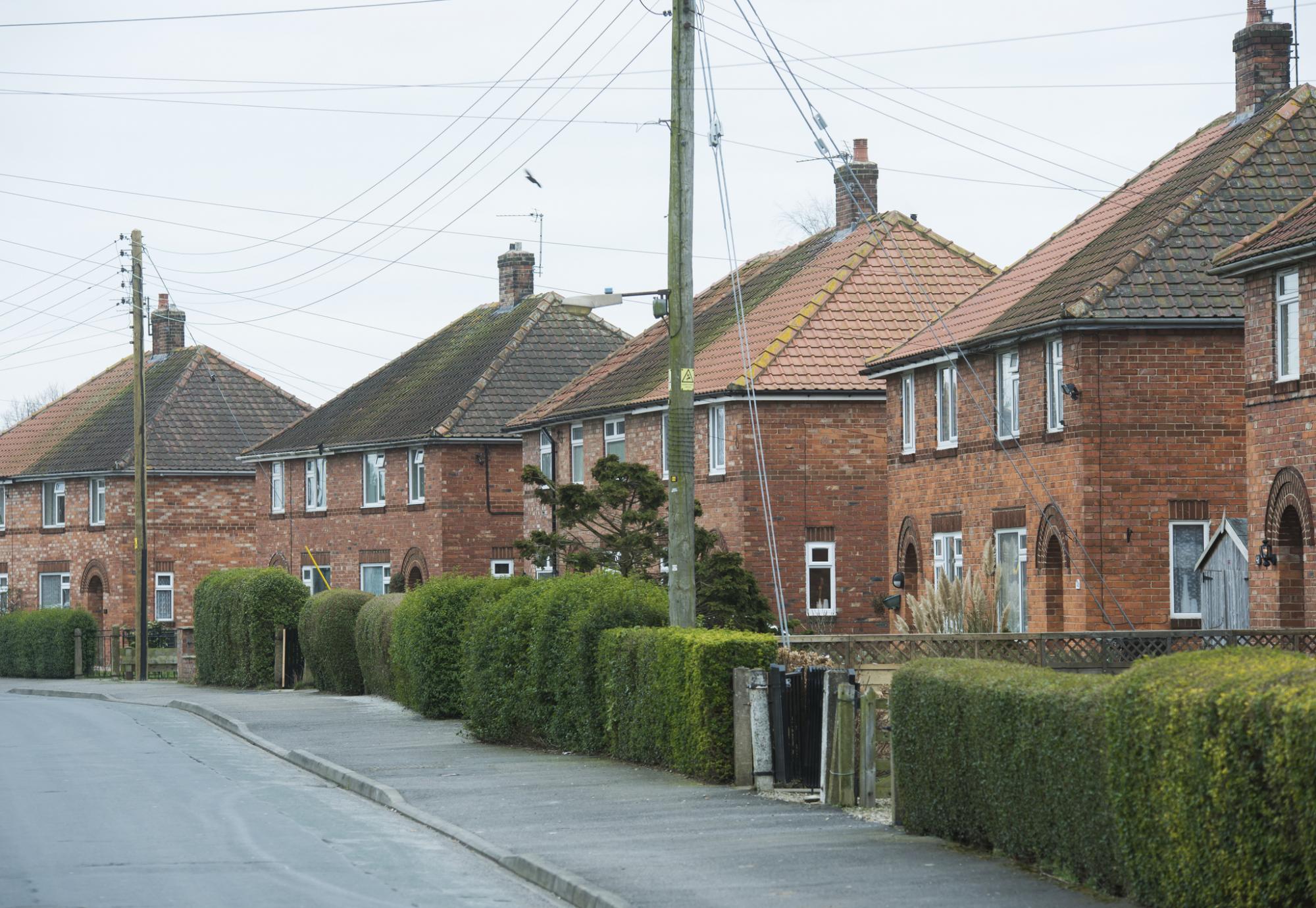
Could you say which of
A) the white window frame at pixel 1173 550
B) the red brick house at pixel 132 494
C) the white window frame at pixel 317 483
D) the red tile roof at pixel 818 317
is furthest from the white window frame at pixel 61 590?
the white window frame at pixel 1173 550

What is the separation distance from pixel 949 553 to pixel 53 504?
38718 millimetres

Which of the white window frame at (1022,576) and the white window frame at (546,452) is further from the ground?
the white window frame at (546,452)

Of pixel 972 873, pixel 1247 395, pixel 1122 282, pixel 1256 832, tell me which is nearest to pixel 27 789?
pixel 972 873

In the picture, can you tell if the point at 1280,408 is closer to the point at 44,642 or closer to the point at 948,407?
the point at 948,407

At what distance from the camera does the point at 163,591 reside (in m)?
58.4

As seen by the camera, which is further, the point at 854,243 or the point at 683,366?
the point at 854,243

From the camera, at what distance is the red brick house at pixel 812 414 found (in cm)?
3575

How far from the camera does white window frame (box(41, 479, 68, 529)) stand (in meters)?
60.1

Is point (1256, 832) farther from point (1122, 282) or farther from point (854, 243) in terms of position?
point (854, 243)

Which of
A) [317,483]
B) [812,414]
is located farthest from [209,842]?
[317,483]

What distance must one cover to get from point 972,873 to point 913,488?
71.9 feet

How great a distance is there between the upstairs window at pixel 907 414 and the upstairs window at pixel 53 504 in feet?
118

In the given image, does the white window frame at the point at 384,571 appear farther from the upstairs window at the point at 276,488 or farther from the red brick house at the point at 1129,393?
the red brick house at the point at 1129,393

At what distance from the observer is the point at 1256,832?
28.5ft
